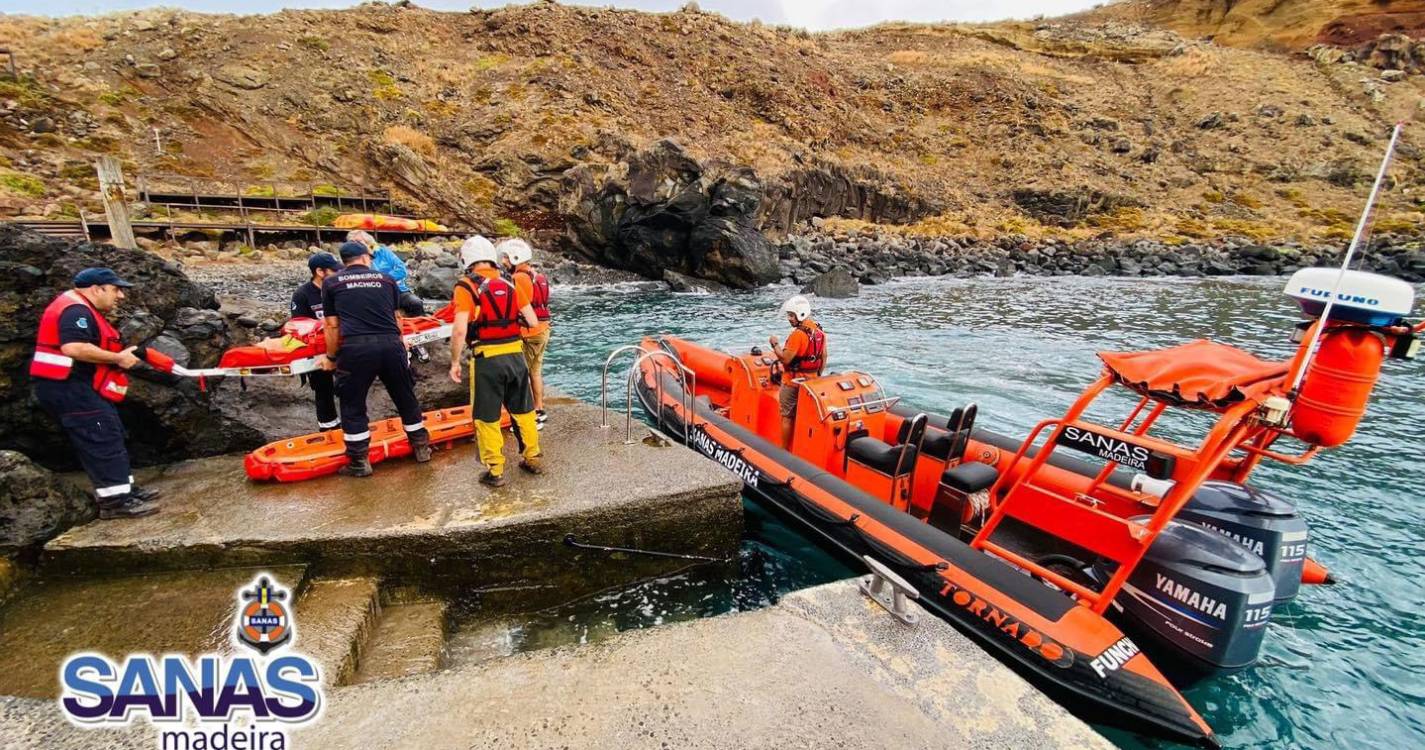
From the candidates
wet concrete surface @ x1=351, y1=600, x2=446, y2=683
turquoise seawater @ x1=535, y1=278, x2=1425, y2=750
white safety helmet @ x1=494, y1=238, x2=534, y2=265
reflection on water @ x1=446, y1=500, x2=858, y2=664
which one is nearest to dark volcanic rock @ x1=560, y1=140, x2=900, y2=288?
turquoise seawater @ x1=535, y1=278, x2=1425, y2=750

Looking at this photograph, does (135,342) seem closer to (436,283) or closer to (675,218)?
(436,283)

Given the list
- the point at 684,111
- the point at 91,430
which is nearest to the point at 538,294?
the point at 91,430

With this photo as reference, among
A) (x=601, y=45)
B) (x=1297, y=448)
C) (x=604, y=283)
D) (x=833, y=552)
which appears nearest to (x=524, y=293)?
(x=833, y=552)

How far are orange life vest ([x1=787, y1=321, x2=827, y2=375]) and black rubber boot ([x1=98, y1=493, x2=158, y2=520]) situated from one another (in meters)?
5.01

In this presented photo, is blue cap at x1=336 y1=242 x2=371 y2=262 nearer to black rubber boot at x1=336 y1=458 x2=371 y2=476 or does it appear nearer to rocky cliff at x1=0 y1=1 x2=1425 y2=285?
black rubber boot at x1=336 y1=458 x2=371 y2=476

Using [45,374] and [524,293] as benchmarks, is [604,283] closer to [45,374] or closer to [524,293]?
[524,293]

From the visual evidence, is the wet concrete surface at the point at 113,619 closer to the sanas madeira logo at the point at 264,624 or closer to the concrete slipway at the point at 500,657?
the concrete slipway at the point at 500,657

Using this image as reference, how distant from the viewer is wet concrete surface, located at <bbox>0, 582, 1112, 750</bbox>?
1979 millimetres

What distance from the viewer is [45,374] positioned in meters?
3.24

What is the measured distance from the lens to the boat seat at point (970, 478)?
14.6ft

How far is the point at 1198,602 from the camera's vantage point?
3080 millimetres

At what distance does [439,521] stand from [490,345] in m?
1.22

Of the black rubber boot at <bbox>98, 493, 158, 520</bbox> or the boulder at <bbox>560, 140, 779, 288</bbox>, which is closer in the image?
the black rubber boot at <bbox>98, 493, 158, 520</bbox>

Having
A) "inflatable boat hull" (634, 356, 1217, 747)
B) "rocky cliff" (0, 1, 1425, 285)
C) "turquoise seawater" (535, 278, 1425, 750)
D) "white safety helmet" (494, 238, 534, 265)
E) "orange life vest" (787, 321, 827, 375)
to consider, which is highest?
"rocky cliff" (0, 1, 1425, 285)
